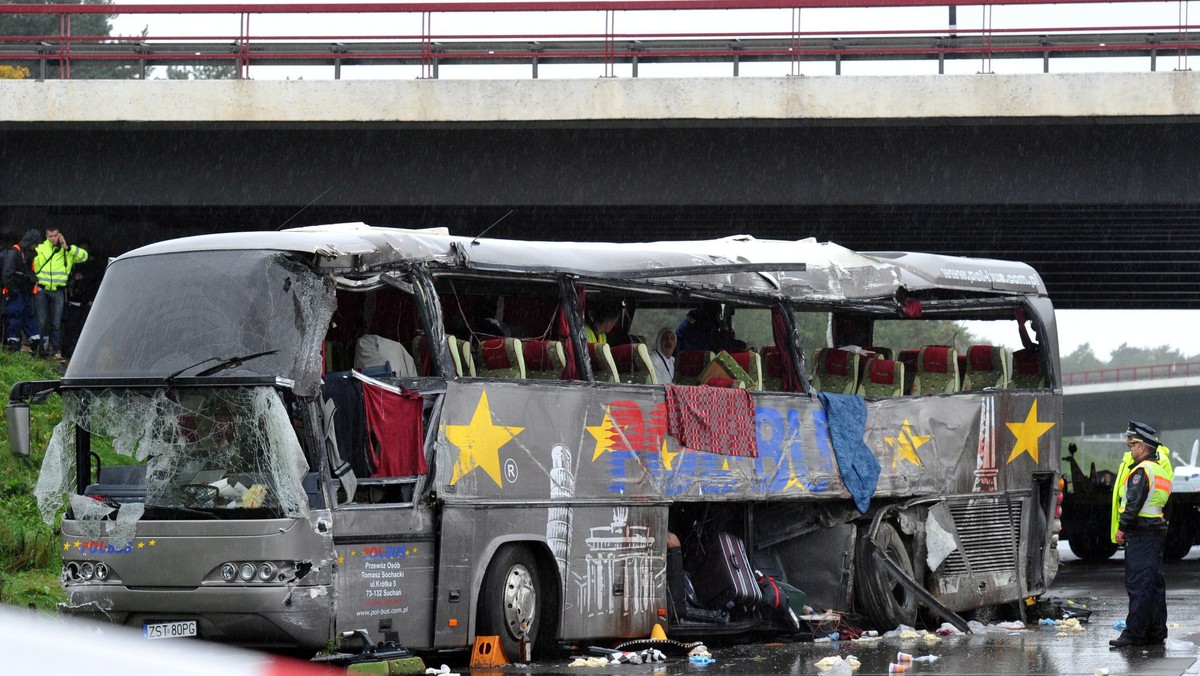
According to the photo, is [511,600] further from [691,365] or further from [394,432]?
[691,365]

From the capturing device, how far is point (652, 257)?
1339 centimetres

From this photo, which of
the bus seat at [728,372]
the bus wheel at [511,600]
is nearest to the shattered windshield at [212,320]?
the bus wheel at [511,600]

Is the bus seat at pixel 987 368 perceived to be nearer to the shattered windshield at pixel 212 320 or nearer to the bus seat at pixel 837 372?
the bus seat at pixel 837 372

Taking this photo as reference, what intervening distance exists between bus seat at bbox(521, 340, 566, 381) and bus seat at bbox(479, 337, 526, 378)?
0.23 metres

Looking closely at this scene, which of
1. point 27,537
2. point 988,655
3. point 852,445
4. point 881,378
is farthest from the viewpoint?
point 27,537

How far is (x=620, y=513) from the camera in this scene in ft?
41.1

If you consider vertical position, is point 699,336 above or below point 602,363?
above

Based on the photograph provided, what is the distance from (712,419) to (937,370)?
4.00 meters

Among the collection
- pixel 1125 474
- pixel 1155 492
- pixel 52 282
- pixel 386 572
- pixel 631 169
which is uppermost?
pixel 631 169

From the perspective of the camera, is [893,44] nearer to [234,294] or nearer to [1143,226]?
[1143,226]

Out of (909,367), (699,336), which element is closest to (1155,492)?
(909,367)

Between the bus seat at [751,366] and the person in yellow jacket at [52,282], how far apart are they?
1289 cm

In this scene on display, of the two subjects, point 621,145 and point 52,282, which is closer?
point 621,145

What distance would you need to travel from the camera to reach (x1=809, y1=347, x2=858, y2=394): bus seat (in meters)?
15.8
